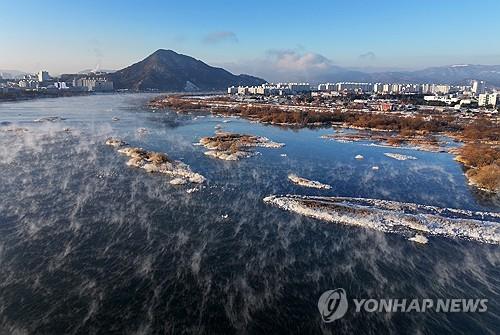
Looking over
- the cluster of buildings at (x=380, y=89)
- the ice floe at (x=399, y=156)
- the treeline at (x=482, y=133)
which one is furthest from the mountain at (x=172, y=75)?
the ice floe at (x=399, y=156)

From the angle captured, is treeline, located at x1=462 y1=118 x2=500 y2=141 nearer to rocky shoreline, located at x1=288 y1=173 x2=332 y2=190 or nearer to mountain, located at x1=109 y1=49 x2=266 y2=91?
rocky shoreline, located at x1=288 y1=173 x2=332 y2=190

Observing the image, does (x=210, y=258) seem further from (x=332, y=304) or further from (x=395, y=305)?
(x=395, y=305)

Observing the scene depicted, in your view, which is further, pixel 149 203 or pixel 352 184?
pixel 352 184

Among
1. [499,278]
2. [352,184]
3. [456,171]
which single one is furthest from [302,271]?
[456,171]

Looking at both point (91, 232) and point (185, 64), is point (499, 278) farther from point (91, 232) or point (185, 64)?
point (185, 64)

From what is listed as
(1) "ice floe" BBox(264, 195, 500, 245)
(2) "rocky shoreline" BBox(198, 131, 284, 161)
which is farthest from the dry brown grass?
(2) "rocky shoreline" BBox(198, 131, 284, 161)

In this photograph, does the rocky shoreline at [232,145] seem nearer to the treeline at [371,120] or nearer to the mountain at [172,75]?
the treeline at [371,120]
